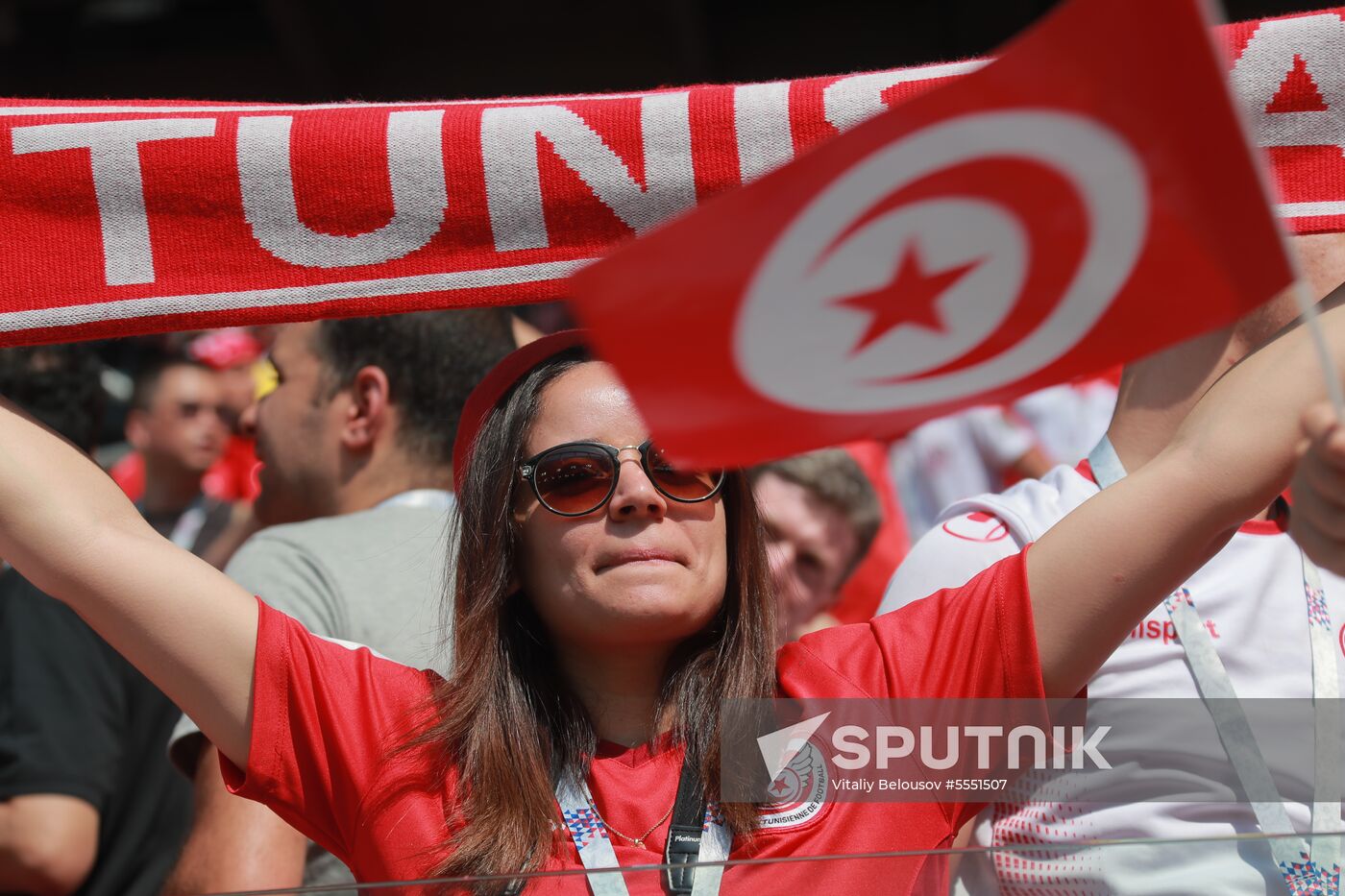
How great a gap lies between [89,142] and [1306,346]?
153 centimetres

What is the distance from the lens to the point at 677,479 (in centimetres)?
180

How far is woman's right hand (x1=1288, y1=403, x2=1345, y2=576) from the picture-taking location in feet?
4.36

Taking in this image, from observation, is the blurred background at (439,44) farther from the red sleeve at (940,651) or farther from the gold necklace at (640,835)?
the gold necklace at (640,835)

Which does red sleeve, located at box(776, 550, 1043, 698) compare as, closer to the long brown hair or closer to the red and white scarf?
the long brown hair

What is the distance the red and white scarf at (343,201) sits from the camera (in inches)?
74.7

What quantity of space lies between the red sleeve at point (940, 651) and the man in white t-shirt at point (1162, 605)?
0.22m

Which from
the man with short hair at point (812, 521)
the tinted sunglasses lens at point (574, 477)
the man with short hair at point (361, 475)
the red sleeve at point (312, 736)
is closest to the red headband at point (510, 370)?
the tinted sunglasses lens at point (574, 477)

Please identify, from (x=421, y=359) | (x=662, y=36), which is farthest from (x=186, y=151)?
(x=662, y=36)

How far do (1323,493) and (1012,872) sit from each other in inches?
20.9

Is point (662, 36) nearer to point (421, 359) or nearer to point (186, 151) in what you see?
point (421, 359)

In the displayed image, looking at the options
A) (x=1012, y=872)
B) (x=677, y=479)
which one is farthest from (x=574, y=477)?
(x=1012, y=872)

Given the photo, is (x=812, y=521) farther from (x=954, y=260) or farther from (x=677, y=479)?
(x=954, y=260)

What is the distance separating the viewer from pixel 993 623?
170cm

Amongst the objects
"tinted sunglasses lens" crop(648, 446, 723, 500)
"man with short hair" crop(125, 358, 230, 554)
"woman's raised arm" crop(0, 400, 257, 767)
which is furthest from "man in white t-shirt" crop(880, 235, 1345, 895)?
"man with short hair" crop(125, 358, 230, 554)
